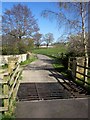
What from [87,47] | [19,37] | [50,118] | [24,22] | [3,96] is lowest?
[50,118]

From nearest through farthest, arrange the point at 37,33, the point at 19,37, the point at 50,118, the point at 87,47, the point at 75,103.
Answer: the point at 50,118, the point at 75,103, the point at 87,47, the point at 19,37, the point at 37,33

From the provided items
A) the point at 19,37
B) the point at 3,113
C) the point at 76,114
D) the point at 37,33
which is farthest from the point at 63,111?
the point at 37,33

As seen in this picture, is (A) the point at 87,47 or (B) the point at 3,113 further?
(A) the point at 87,47

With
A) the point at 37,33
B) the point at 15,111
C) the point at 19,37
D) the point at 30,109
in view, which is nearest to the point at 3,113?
the point at 15,111

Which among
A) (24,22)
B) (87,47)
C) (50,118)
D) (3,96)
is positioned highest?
(24,22)

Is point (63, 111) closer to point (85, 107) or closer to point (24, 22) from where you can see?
point (85, 107)

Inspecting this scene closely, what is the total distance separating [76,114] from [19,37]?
30826 mm

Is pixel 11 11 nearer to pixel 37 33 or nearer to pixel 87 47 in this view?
pixel 37 33

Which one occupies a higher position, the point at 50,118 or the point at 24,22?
the point at 24,22

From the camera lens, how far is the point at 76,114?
559 cm

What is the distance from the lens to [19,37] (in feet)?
117

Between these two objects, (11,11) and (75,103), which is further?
(11,11)

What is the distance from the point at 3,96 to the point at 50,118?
132 centimetres

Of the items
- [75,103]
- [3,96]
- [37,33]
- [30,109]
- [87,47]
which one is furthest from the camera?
[37,33]
